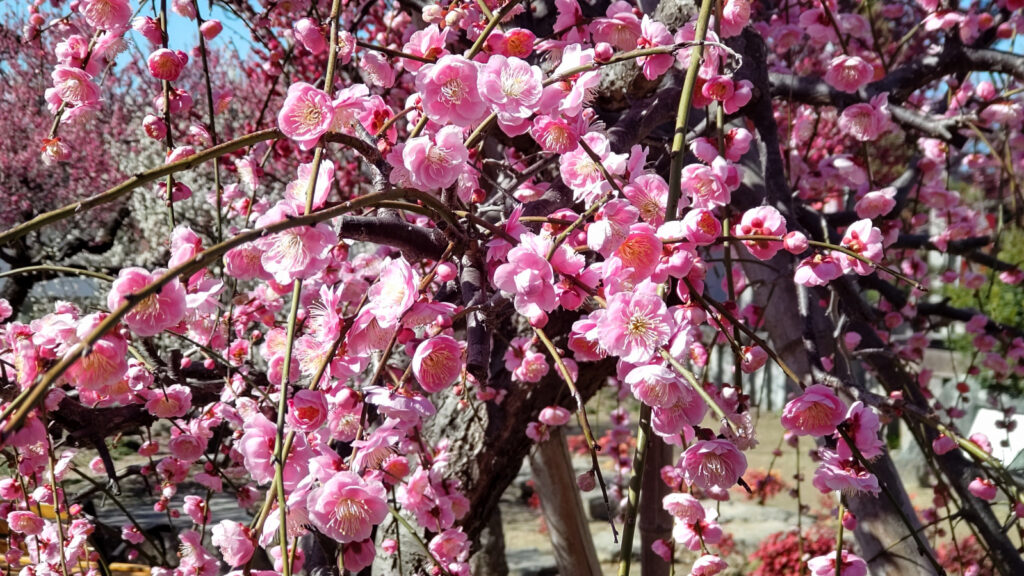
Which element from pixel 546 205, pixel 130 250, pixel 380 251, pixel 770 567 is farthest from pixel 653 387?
pixel 130 250

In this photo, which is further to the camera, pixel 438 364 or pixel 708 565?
pixel 708 565

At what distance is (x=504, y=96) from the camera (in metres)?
0.97

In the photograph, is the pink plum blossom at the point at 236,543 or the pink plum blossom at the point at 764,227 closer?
the pink plum blossom at the point at 236,543

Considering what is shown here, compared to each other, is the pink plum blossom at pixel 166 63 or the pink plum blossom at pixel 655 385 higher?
the pink plum blossom at pixel 166 63

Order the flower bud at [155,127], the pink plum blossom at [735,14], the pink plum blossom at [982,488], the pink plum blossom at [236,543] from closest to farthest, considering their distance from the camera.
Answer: the pink plum blossom at [236,543]
the pink plum blossom at [735,14]
the flower bud at [155,127]
the pink plum blossom at [982,488]

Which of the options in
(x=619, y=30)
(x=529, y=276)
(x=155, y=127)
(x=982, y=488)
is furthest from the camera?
(x=982, y=488)

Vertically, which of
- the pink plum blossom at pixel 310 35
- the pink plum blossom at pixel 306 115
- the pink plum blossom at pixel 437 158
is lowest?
the pink plum blossom at pixel 437 158

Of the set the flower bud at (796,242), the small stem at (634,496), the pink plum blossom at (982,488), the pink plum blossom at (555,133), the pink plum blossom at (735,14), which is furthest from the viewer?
the pink plum blossom at (982,488)

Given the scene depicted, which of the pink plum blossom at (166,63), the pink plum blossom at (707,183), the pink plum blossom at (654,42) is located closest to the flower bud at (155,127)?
the pink plum blossom at (166,63)

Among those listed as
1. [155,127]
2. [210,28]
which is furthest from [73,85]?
[210,28]

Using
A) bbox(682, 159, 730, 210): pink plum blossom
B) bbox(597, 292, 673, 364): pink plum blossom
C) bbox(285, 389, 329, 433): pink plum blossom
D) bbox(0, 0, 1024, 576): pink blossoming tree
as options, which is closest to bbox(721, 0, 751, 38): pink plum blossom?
bbox(0, 0, 1024, 576): pink blossoming tree

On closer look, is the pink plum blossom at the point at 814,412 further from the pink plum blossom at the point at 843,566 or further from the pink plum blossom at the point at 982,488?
the pink plum blossom at the point at 982,488

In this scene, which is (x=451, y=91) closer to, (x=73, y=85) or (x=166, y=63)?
(x=166, y=63)

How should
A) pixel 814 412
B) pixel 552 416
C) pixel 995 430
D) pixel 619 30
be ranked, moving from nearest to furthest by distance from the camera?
1. pixel 814 412
2. pixel 619 30
3. pixel 552 416
4. pixel 995 430
